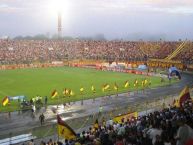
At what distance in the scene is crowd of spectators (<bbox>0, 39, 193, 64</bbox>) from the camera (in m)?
84.0

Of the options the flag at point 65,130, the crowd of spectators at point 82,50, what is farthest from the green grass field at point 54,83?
the crowd of spectators at point 82,50

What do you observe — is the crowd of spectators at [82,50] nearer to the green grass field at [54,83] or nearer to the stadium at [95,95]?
the stadium at [95,95]

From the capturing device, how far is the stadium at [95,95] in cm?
1631

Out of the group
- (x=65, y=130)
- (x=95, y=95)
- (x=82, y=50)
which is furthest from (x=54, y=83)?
(x=82, y=50)

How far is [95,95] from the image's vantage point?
43344 millimetres

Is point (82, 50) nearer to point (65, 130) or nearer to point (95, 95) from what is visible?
point (95, 95)

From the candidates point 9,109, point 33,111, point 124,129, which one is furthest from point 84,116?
point 124,129

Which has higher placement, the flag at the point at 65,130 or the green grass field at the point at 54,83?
the flag at the point at 65,130

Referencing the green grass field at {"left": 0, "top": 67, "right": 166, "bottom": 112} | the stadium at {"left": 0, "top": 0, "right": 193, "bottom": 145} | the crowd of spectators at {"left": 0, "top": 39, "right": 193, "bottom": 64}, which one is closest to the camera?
the stadium at {"left": 0, "top": 0, "right": 193, "bottom": 145}

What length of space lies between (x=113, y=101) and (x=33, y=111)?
31.3ft

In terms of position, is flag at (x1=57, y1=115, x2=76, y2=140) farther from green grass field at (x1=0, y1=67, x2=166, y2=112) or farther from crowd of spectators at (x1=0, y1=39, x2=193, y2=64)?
crowd of spectators at (x1=0, y1=39, x2=193, y2=64)

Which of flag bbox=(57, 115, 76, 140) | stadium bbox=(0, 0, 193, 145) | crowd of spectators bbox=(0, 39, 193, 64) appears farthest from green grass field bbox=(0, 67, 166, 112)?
crowd of spectators bbox=(0, 39, 193, 64)

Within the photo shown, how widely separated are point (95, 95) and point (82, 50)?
2020 inches

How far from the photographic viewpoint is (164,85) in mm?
52875
